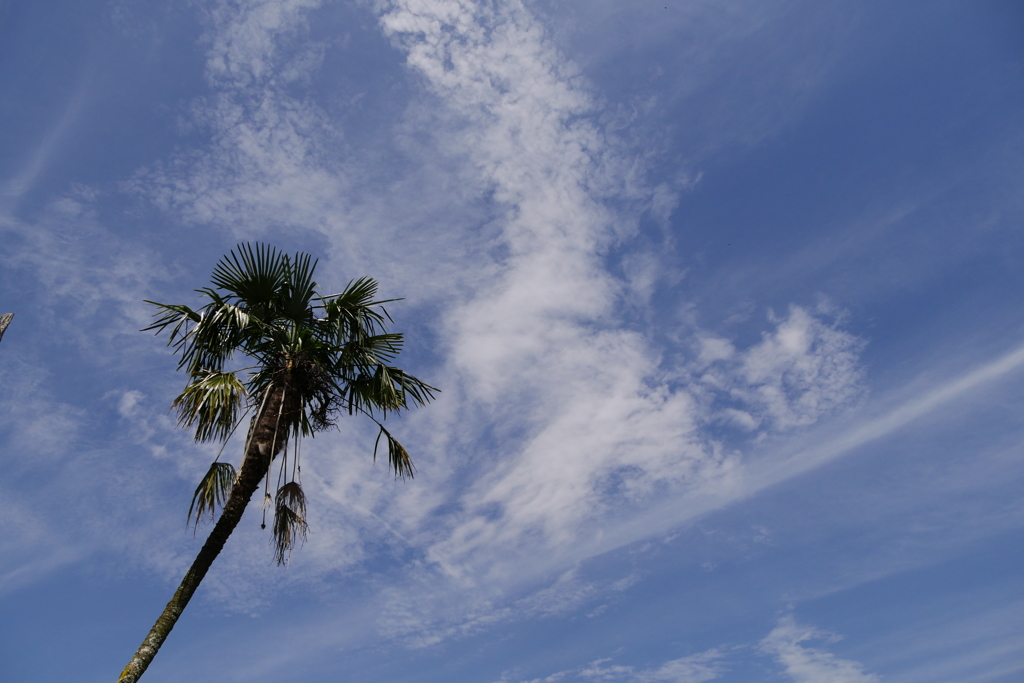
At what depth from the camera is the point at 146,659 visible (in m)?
6.60

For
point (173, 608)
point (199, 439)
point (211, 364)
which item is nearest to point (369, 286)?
point (211, 364)

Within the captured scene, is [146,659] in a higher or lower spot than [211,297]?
lower

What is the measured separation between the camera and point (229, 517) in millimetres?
7656

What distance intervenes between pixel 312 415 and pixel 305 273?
230 cm

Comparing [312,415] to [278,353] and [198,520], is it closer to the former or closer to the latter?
[278,353]

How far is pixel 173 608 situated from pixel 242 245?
515 cm

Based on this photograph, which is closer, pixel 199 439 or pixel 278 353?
pixel 199 439

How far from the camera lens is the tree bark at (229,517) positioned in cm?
667

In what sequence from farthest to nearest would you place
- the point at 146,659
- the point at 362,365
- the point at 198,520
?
1. the point at 362,365
2. the point at 198,520
3. the point at 146,659

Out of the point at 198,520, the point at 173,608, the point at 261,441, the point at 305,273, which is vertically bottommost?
the point at 173,608

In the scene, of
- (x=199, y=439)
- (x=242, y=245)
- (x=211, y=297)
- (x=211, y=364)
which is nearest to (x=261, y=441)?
(x=199, y=439)

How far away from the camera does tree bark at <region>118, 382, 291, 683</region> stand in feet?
21.9

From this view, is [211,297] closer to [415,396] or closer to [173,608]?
[415,396]

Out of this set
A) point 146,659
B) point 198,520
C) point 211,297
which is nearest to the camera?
point 146,659
